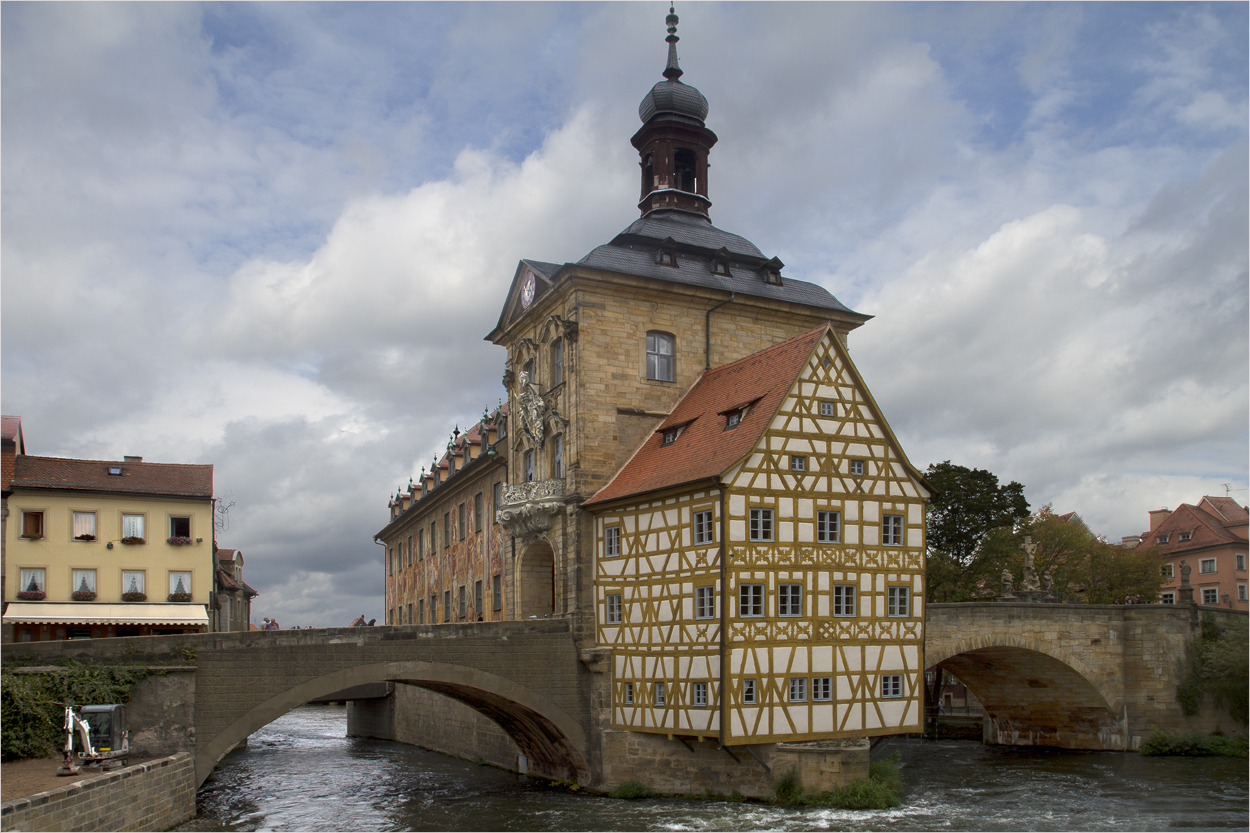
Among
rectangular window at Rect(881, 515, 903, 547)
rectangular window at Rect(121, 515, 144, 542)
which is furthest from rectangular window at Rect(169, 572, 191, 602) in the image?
rectangular window at Rect(881, 515, 903, 547)

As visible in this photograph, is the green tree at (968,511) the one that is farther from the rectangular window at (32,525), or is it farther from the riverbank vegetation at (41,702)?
the riverbank vegetation at (41,702)

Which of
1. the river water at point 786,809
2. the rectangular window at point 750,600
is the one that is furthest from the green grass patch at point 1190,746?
the rectangular window at point 750,600

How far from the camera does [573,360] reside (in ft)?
100

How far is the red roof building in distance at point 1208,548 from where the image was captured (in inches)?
2355

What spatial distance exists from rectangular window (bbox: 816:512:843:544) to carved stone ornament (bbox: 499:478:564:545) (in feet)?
24.3

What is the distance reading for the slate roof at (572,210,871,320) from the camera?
31938 millimetres

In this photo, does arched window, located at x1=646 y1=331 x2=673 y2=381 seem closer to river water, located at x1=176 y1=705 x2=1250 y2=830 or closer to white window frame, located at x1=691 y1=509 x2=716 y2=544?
white window frame, located at x1=691 y1=509 x2=716 y2=544

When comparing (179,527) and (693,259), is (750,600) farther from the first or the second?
(179,527)

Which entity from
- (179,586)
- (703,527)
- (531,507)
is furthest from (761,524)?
(179,586)

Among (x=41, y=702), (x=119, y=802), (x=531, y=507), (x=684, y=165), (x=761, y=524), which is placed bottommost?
(x=119, y=802)

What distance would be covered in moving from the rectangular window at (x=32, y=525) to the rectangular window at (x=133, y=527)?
2.22 meters

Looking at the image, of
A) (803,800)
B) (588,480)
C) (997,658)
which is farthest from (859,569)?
(997,658)

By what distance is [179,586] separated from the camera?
35.2 m

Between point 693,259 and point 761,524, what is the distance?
35.0 feet
